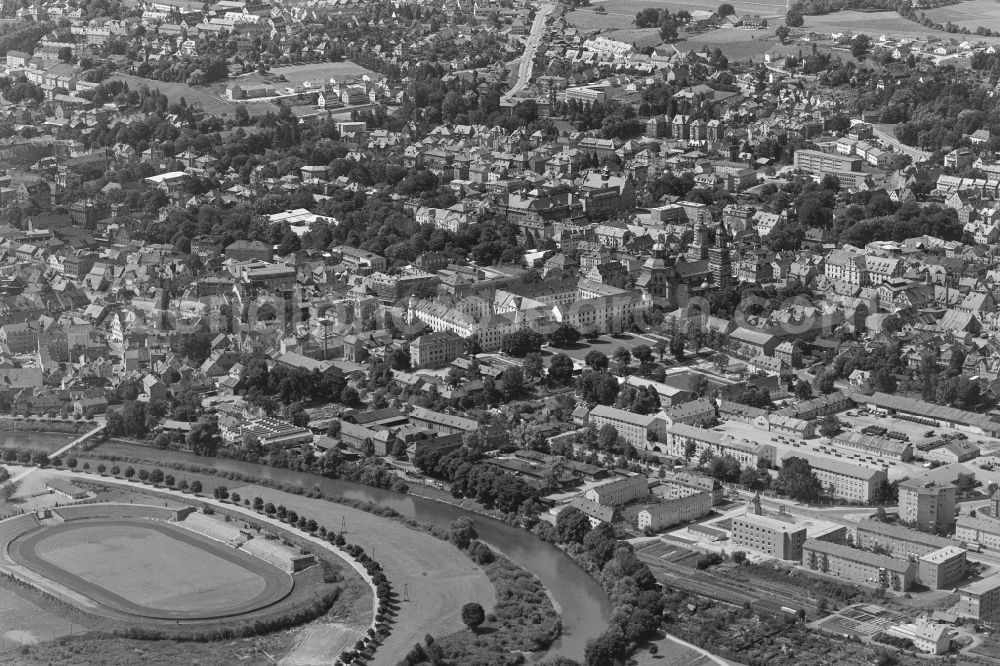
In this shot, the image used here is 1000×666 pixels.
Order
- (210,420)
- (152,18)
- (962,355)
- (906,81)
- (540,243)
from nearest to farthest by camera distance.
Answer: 1. (210,420)
2. (962,355)
3. (540,243)
4. (906,81)
5. (152,18)

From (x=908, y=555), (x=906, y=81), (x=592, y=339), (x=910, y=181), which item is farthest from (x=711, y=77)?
(x=908, y=555)

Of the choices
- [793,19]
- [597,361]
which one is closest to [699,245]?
[597,361]

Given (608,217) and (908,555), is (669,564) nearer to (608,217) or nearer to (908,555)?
(908,555)

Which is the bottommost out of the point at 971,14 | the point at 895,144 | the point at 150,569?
the point at 895,144

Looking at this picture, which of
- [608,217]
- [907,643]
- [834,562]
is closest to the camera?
[907,643]

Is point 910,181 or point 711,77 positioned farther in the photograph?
point 711,77

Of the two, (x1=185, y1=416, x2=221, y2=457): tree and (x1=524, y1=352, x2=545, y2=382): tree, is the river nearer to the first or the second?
(x1=185, y1=416, x2=221, y2=457): tree

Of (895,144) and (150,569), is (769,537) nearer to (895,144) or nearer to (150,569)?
(150,569)
